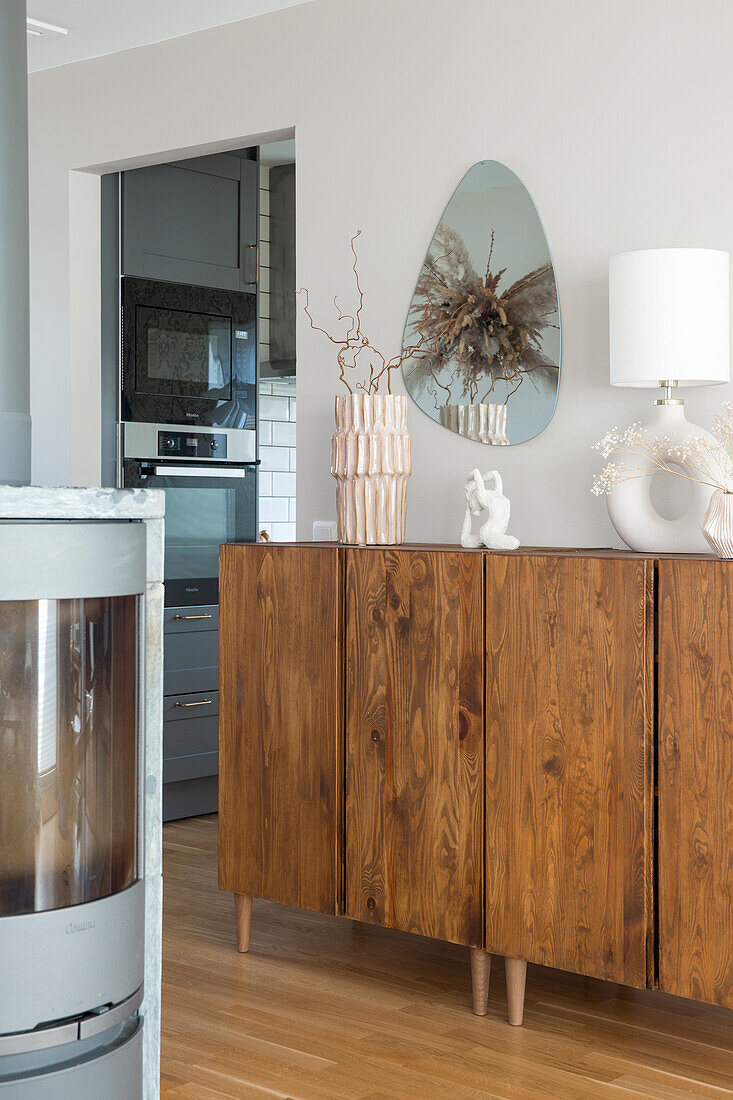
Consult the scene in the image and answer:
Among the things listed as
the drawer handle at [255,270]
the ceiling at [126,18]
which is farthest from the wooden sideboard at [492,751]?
the drawer handle at [255,270]

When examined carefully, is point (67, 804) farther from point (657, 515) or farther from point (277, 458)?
point (277, 458)

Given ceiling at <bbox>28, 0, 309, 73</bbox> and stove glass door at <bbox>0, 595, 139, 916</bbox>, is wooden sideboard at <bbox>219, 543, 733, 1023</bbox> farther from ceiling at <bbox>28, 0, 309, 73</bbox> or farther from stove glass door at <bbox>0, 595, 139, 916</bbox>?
ceiling at <bbox>28, 0, 309, 73</bbox>

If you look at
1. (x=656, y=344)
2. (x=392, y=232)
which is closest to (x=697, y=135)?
(x=656, y=344)

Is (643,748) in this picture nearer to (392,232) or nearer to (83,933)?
(83,933)

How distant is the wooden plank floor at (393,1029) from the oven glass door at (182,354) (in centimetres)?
202

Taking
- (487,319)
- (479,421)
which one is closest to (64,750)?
(479,421)

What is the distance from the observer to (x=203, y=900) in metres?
3.61

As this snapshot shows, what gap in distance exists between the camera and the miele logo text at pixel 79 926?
187 centimetres

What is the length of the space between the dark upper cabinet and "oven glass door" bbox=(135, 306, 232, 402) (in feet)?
0.47

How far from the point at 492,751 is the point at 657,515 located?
25.5 inches

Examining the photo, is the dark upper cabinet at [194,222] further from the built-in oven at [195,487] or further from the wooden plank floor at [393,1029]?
the wooden plank floor at [393,1029]

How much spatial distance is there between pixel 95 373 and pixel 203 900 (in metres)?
1.88

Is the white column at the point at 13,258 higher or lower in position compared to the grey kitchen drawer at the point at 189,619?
higher

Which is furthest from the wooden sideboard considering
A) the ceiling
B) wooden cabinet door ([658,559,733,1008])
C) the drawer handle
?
the drawer handle
